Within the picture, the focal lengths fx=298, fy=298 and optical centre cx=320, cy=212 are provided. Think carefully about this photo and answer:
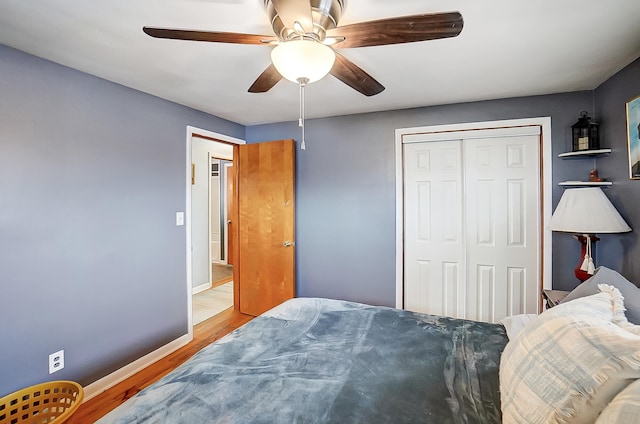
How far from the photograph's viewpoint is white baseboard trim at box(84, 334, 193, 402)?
2.13 m

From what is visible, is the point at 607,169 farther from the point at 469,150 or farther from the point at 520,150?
the point at 469,150

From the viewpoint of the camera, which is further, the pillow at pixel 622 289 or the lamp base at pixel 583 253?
the lamp base at pixel 583 253

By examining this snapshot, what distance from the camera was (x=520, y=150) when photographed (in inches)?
104

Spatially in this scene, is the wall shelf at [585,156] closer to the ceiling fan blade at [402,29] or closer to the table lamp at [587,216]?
the table lamp at [587,216]

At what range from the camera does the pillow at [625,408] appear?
2.00 feet

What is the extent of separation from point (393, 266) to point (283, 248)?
1.19 metres

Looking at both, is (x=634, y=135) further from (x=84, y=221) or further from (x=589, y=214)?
(x=84, y=221)

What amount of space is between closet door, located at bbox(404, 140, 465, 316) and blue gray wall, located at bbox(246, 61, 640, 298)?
186 millimetres

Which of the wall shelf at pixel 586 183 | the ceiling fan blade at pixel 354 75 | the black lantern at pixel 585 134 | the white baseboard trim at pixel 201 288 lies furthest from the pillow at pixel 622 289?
the white baseboard trim at pixel 201 288

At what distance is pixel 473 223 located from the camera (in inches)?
110

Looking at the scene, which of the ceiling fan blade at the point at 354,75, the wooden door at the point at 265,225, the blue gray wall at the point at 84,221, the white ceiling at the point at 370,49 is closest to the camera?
the white ceiling at the point at 370,49

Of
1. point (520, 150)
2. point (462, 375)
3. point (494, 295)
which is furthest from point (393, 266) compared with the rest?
point (462, 375)

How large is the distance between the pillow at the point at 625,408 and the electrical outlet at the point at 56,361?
2709mm

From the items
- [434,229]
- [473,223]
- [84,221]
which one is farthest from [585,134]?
[84,221]
